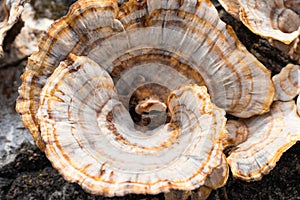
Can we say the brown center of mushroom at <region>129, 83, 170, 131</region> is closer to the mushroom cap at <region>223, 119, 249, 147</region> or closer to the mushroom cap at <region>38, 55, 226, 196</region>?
the mushroom cap at <region>38, 55, 226, 196</region>

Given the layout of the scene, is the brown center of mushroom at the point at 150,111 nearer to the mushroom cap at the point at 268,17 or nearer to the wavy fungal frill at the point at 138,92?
the wavy fungal frill at the point at 138,92

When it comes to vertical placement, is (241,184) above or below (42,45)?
below

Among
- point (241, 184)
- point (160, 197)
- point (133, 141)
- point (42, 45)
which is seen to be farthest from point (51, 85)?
point (241, 184)

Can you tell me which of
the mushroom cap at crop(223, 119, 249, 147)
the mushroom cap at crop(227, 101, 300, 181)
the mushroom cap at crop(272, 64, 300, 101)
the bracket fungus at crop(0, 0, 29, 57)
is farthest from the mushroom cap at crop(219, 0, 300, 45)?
the bracket fungus at crop(0, 0, 29, 57)

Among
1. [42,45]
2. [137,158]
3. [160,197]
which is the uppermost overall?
[42,45]

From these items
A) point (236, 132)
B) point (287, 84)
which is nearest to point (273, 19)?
point (287, 84)

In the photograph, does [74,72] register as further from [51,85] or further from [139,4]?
[139,4]
